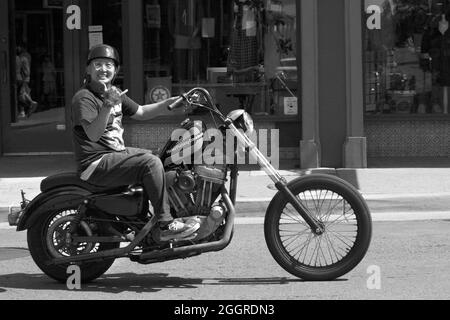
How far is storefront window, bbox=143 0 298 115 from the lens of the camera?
Result: 1257 centimetres

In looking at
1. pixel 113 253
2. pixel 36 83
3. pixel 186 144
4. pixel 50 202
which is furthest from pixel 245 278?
pixel 36 83

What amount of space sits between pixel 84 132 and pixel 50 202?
1.83 ft

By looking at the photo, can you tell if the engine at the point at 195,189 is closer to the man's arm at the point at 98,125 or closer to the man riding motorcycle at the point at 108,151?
the man riding motorcycle at the point at 108,151

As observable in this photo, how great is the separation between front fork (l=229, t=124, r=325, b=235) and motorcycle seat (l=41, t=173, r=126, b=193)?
1027 millimetres

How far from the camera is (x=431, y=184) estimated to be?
10.7 m

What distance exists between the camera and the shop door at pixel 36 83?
13.2 meters

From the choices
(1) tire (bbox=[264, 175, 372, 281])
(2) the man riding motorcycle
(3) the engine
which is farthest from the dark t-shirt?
(1) tire (bbox=[264, 175, 372, 281])

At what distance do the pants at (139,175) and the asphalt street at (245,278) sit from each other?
0.62 meters

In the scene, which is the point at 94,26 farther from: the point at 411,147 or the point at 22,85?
the point at 411,147

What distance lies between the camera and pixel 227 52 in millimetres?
12633

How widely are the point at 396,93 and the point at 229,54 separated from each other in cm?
255

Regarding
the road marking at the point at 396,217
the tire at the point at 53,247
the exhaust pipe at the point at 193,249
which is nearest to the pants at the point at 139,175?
the exhaust pipe at the point at 193,249

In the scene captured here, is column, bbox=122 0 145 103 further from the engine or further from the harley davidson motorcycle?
the engine

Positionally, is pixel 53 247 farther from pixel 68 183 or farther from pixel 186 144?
pixel 186 144
